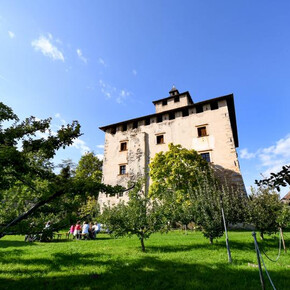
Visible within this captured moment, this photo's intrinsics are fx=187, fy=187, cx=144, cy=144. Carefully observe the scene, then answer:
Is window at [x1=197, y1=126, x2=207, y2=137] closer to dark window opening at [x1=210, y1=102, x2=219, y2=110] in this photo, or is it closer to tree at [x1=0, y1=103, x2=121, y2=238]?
dark window opening at [x1=210, y1=102, x2=219, y2=110]

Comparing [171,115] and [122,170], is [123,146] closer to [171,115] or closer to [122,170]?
[122,170]

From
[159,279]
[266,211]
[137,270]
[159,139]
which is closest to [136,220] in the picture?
[137,270]

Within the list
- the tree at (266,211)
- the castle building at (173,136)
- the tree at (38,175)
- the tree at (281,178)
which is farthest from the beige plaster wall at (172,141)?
the tree at (281,178)

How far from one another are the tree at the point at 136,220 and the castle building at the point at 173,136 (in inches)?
417

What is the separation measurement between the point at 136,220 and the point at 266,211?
23.9ft

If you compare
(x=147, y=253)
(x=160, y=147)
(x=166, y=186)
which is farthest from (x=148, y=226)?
(x=160, y=147)

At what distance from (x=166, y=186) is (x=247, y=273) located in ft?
45.3

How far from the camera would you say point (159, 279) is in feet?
17.8

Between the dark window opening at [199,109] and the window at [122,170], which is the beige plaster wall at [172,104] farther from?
the window at [122,170]

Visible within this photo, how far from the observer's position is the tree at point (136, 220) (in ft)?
29.9

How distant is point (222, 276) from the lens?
5414mm

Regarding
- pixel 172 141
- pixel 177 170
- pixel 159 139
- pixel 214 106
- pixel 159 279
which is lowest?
pixel 159 279

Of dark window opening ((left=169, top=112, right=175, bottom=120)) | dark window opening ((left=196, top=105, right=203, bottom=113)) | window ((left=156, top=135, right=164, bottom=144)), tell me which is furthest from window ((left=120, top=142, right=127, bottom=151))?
dark window opening ((left=196, top=105, right=203, bottom=113))

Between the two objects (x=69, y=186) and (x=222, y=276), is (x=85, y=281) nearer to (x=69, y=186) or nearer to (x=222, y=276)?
(x=69, y=186)
